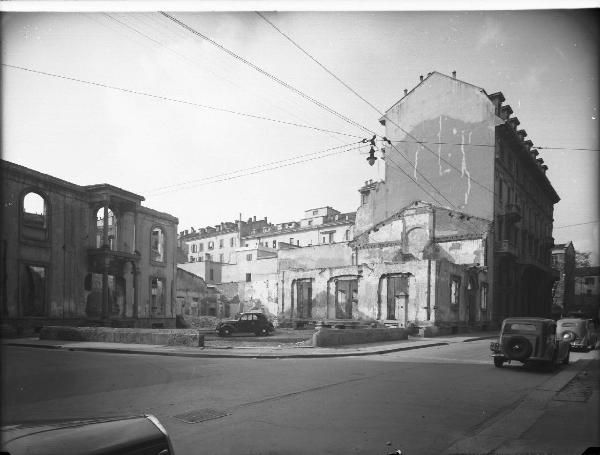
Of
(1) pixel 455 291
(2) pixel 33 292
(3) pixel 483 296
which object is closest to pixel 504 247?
(3) pixel 483 296

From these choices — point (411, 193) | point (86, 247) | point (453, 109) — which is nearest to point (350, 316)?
point (411, 193)

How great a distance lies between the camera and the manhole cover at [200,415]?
646cm

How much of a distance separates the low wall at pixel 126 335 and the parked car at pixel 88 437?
49.4 feet

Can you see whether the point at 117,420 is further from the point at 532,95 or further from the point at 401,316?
the point at 401,316

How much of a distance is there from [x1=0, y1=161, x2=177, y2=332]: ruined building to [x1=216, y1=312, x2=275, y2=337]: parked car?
3.10 meters

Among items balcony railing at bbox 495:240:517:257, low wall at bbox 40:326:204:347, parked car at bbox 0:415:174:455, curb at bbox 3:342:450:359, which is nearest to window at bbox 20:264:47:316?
low wall at bbox 40:326:204:347

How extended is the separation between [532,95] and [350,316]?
92.6 feet

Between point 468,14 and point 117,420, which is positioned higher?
point 468,14

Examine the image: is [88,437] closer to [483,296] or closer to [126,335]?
[126,335]

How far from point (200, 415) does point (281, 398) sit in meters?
1.87

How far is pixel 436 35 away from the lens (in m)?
5.80

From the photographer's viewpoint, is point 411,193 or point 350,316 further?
point 411,193

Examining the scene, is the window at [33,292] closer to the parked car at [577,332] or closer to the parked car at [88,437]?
the parked car at [88,437]

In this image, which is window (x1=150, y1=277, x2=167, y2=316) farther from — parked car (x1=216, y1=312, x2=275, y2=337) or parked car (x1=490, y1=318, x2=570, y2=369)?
parked car (x1=490, y1=318, x2=570, y2=369)
